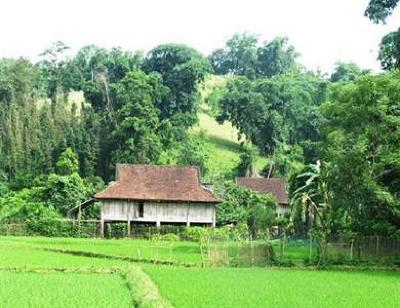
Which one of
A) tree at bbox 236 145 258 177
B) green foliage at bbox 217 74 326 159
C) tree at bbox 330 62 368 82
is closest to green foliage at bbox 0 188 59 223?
tree at bbox 236 145 258 177

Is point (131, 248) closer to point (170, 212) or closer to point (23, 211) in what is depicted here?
point (170, 212)

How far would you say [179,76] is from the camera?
85.0 metres

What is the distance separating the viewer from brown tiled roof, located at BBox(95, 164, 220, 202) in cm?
5284

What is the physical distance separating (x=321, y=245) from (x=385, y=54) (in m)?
10.3

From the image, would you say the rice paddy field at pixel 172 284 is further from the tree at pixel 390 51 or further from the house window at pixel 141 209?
the house window at pixel 141 209

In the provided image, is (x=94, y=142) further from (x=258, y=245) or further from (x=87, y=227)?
(x=258, y=245)

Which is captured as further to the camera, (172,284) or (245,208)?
(245,208)

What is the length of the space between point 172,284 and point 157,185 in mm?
30776

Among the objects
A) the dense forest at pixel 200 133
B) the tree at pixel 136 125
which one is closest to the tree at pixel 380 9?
the dense forest at pixel 200 133

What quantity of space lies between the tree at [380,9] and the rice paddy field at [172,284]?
494 inches

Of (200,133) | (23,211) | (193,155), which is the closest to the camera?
(23,211)

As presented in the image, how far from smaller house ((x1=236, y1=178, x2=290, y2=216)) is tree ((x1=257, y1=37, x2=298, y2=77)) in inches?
1884

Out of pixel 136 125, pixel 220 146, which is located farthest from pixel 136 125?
pixel 220 146

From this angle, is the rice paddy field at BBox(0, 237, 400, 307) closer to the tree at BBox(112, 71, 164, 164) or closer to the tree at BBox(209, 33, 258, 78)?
the tree at BBox(112, 71, 164, 164)
